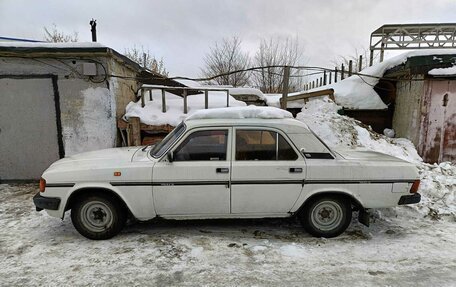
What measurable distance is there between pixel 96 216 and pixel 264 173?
2.26 metres

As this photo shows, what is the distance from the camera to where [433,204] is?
4.77 metres

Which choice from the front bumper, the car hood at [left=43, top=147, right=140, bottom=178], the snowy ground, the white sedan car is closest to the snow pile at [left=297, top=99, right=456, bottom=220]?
the snowy ground

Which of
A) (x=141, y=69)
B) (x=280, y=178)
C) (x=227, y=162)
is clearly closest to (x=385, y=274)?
(x=280, y=178)

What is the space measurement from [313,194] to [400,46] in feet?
51.6

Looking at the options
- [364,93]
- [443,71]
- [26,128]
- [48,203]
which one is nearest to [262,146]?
[48,203]

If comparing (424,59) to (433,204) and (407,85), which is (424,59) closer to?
(407,85)

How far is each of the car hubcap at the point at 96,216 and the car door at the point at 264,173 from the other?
1.64 meters

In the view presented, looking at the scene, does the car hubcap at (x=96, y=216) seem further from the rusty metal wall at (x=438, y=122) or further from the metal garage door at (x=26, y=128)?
the rusty metal wall at (x=438, y=122)

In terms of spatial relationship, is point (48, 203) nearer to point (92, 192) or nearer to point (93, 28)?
point (92, 192)

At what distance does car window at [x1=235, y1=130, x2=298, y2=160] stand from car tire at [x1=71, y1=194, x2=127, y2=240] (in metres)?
1.78

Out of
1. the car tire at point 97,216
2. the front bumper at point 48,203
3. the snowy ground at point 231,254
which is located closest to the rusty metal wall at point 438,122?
the snowy ground at point 231,254

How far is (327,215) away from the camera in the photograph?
385 cm

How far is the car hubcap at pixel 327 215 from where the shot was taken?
382 centimetres

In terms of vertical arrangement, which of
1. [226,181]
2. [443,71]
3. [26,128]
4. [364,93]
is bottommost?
[226,181]
